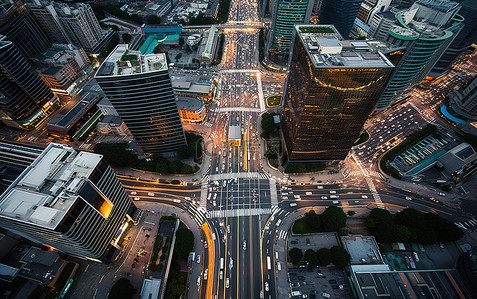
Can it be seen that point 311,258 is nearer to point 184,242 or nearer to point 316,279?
point 316,279

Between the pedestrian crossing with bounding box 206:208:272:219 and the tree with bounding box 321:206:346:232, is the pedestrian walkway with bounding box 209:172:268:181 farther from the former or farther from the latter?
the tree with bounding box 321:206:346:232

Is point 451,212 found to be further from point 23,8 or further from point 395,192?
point 23,8

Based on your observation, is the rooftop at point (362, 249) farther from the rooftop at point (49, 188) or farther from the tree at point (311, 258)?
the rooftop at point (49, 188)

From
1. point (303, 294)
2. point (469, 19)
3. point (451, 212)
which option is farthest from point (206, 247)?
point (469, 19)

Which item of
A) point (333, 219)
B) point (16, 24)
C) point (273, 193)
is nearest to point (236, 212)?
point (273, 193)

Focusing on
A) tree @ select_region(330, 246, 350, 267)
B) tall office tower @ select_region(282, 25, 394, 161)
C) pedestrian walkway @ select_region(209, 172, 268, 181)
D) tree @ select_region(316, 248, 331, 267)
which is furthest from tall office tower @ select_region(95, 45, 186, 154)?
tree @ select_region(330, 246, 350, 267)

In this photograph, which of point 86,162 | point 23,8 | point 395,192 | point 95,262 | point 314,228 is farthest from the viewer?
point 23,8
